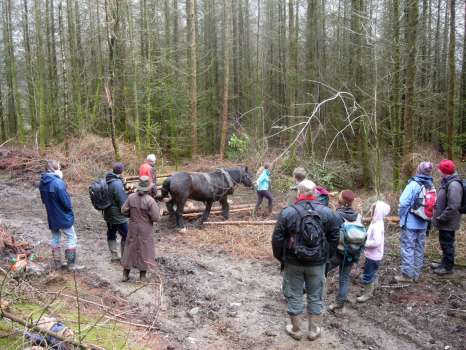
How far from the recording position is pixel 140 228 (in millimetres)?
6555

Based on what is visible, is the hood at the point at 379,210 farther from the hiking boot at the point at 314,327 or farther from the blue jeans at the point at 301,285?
the hiking boot at the point at 314,327

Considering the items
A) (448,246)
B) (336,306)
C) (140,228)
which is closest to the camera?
(336,306)

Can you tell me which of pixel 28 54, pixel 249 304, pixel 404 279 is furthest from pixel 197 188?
pixel 28 54

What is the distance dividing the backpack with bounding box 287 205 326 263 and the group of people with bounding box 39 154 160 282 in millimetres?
2631

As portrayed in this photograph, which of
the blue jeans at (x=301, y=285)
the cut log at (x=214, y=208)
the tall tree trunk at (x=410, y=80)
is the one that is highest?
the tall tree trunk at (x=410, y=80)

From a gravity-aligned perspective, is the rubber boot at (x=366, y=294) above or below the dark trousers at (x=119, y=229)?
below

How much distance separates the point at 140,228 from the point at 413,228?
4453 millimetres

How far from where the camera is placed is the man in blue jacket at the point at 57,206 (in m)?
6.77

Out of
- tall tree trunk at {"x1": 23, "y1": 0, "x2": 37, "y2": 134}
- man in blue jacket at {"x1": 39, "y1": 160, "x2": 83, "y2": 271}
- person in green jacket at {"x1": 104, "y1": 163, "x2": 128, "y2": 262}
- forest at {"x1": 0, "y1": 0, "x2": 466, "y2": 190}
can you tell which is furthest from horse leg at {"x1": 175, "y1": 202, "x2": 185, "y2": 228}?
tall tree trunk at {"x1": 23, "y1": 0, "x2": 37, "y2": 134}

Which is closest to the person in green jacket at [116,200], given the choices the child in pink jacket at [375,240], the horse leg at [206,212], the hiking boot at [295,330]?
the horse leg at [206,212]

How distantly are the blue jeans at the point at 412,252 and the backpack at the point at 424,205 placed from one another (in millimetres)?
316

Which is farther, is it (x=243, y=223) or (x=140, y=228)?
(x=243, y=223)

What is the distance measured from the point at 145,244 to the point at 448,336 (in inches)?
176

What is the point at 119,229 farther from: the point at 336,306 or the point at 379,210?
the point at 379,210
